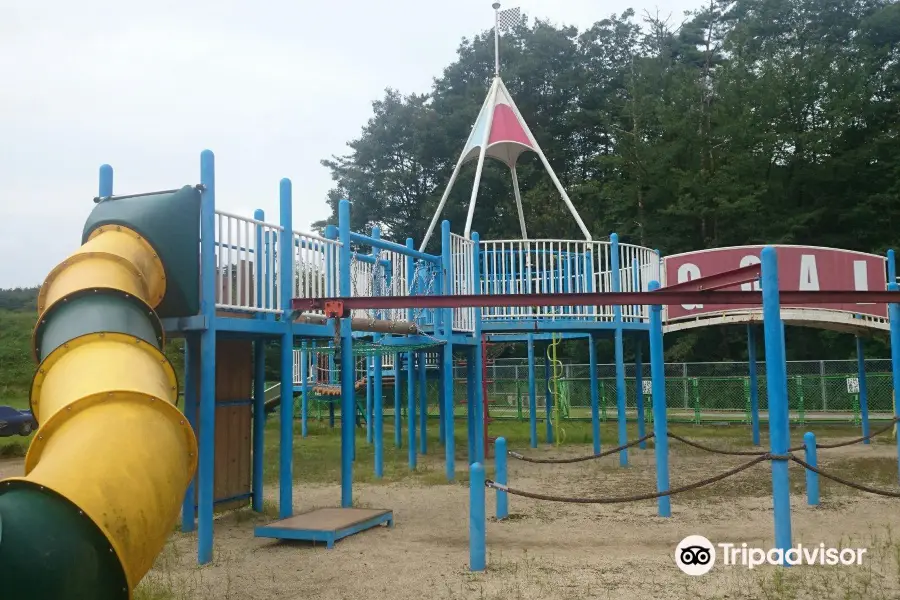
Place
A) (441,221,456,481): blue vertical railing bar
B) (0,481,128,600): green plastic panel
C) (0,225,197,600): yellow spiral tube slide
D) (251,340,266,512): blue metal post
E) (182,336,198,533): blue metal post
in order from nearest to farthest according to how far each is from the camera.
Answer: (0,481,128,600): green plastic panel → (0,225,197,600): yellow spiral tube slide → (182,336,198,533): blue metal post → (251,340,266,512): blue metal post → (441,221,456,481): blue vertical railing bar

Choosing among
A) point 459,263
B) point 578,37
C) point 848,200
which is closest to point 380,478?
point 459,263

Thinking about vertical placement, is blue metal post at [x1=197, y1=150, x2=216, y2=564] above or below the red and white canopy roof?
below

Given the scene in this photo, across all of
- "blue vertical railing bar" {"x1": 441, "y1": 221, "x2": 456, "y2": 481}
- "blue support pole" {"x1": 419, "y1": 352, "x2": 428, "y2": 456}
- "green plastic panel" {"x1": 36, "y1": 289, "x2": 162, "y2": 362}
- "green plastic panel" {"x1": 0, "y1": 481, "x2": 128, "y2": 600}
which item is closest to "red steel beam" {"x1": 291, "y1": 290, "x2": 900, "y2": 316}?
"green plastic panel" {"x1": 36, "y1": 289, "x2": 162, "y2": 362}

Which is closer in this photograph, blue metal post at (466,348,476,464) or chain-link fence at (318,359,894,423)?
blue metal post at (466,348,476,464)

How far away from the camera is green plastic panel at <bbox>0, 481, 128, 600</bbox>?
155 inches

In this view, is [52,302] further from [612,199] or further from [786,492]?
[612,199]

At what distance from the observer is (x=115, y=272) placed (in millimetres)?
6523

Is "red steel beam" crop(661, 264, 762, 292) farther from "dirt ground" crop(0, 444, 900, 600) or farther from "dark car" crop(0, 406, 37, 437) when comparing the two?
"dark car" crop(0, 406, 37, 437)

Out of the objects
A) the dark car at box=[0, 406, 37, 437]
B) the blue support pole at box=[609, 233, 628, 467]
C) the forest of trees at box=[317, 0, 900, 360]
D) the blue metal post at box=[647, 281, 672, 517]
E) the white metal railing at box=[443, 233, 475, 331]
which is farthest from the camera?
the forest of trees at box=[317, 0, 900, 360]

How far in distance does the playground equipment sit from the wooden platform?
235 cm

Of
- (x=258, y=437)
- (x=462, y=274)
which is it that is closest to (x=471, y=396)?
(x=462, y=274)

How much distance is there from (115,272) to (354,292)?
4.25 meters

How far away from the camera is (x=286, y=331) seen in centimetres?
876

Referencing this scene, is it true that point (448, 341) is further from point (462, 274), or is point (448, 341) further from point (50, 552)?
point (50, 552)
